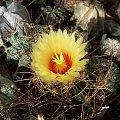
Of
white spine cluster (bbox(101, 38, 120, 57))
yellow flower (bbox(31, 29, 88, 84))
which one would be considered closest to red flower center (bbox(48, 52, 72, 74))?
yellow flower (bbox(31, 29, 88, 84))

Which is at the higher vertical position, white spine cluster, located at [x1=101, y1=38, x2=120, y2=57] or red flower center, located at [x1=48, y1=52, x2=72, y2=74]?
red flower center, located at [x1=48, y1=52, x2=72, y2=74]

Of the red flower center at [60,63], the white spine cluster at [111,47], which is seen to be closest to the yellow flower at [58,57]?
the red flower center at [60,63]

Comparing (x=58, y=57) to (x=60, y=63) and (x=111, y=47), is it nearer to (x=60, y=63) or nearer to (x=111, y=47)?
(x=60, y=63)

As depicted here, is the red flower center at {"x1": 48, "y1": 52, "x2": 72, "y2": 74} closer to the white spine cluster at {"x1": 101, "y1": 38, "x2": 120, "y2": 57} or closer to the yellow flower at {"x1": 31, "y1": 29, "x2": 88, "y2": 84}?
the yellow flower at {"x1": 31, "y1": 29, "x2": 88, "y2": 84}

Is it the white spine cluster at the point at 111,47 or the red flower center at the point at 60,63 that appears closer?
the red flower center at the point at 60,63

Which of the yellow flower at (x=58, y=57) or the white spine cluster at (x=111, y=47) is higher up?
the yellow flower at (x=58, y=57)

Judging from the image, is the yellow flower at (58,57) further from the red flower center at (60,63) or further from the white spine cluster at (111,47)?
the white spine cluster at (111,47)

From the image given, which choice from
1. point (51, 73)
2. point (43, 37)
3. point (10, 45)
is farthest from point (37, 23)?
point (51, 73)
